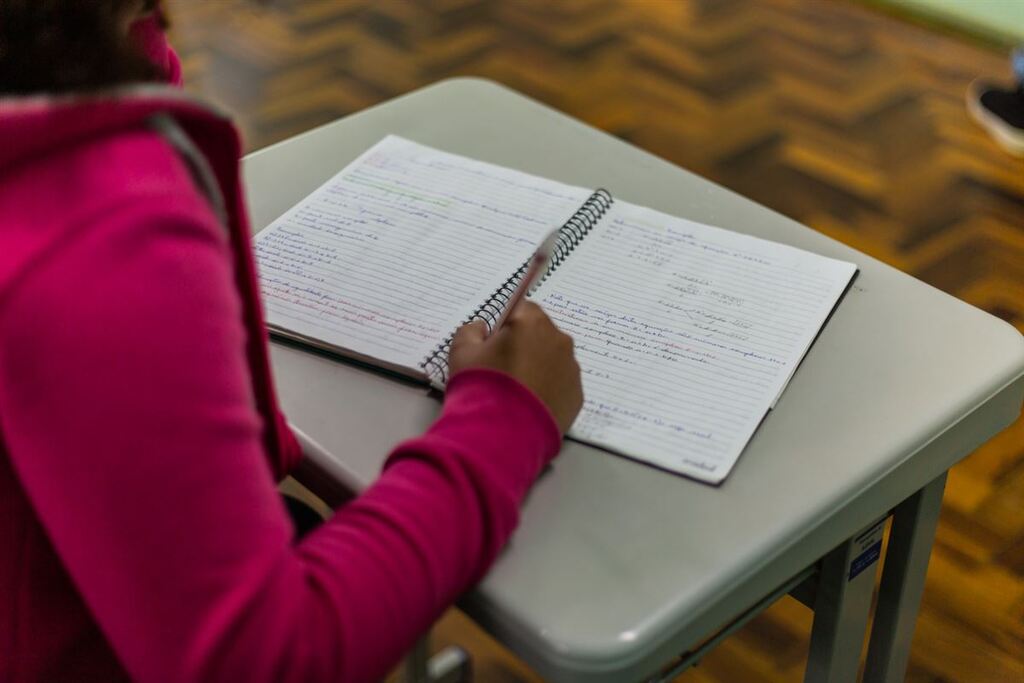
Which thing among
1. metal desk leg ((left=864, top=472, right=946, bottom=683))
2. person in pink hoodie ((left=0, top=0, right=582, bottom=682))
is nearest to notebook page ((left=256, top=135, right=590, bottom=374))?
person in pink hoodie ((left=0, top=0, right=582, bottom=682))

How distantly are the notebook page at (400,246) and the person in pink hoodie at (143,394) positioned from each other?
0.27 m

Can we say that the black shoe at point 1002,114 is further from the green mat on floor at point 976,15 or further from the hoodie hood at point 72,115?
the hoodie hood at point 72,115

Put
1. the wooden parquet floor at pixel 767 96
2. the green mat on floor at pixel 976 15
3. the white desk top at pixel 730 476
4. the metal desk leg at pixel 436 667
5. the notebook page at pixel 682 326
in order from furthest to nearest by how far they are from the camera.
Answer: the green mat on floor at pixel 976 15 < the wooden parquet floor at pixel 767 96 < the metal desk leg at pixel 436 667 < the notebook page at pixel 682 326 < the white desk top at pixel 730 476

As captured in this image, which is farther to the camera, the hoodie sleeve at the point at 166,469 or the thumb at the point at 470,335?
the thumb at the point at 470,335

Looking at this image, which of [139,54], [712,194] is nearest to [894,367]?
[712,194]

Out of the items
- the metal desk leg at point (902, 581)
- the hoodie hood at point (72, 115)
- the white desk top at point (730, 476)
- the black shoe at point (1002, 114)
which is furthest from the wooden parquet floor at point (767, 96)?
the hoodie hood at point (72, 115)

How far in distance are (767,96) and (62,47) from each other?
249cm

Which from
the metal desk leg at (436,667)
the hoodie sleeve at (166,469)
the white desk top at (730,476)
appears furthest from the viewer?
the metal desk leg at (436,667)

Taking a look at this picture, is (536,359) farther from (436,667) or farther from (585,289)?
(436,667)

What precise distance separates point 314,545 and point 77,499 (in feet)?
0.47

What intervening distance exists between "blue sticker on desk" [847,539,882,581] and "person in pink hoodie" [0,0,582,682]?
1.31 ft

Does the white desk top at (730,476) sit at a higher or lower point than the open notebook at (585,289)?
lower

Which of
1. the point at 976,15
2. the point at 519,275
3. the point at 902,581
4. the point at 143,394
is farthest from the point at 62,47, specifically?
the point at 976,15

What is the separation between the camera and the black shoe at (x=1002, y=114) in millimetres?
2621
